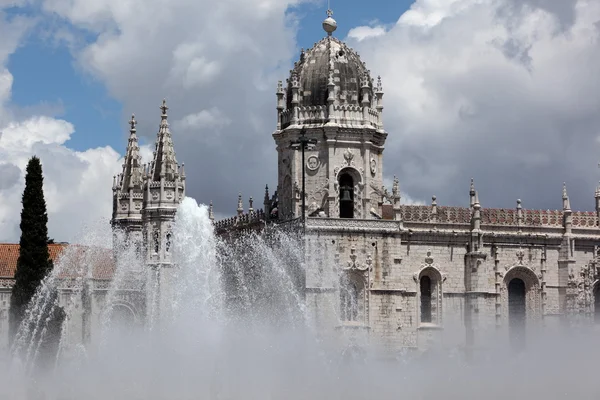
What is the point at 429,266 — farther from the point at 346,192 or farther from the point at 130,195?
the point at 130,195

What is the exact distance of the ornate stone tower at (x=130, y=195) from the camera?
7675cm

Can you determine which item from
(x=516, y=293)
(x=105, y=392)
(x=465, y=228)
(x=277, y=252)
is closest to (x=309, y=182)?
(x=277, y=252)

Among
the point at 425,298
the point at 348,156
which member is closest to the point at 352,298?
the point at 425,298

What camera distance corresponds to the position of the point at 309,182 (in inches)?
2344

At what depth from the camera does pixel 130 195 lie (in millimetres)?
77625

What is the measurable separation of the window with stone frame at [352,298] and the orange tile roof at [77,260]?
67.6ft

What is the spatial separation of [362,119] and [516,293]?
Result: 12.5 m

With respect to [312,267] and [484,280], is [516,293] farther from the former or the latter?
[312,267]

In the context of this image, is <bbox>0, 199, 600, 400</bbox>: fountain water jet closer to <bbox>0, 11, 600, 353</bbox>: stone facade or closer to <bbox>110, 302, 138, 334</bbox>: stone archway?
<bbox>110, 302, 138, 334</bbox>: stone archway

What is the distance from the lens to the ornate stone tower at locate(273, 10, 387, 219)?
5925cm

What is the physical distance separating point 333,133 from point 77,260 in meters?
23.6

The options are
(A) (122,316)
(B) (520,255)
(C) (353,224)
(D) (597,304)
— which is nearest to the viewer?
(C) (353,224)

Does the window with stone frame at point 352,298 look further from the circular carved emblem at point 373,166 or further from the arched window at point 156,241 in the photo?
the arched window at point 156,241

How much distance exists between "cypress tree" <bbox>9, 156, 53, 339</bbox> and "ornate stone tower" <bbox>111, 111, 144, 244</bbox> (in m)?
14.1
